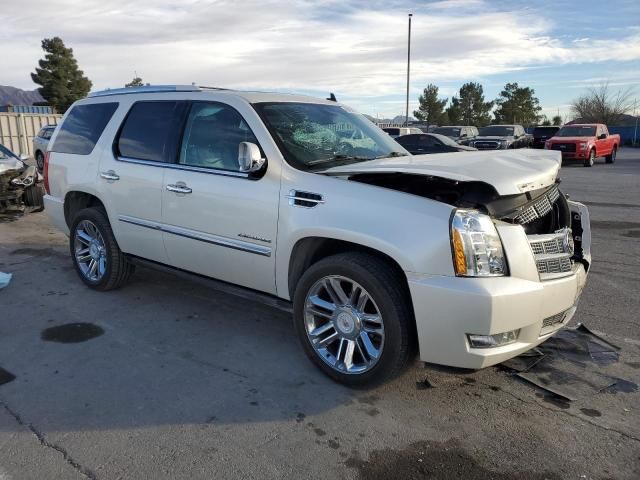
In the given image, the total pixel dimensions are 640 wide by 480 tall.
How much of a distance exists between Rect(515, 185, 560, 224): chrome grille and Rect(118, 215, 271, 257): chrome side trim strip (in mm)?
1658

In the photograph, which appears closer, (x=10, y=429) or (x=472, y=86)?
(x=10, y=429)

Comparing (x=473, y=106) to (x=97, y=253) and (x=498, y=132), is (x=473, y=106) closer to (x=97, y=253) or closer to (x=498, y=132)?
(x=498, y=132)

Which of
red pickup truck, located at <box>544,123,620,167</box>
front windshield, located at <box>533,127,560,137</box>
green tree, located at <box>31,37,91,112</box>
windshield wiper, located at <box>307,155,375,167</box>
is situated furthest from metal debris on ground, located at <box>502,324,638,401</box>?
green tree, located at <box>31,37,91,112</box>

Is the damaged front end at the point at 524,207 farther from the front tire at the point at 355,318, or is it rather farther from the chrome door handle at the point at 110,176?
the chrome door handle at the point at 110,176

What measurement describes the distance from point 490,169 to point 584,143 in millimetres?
21108

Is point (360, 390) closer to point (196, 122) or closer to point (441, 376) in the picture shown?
point (441, 376)

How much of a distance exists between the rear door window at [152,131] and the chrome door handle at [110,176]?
0.60ft

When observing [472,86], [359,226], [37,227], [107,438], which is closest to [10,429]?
[107,438]

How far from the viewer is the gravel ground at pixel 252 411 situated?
107 inches

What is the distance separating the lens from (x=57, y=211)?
574 centimetres

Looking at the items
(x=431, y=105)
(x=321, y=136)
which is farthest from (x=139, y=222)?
(x=431, y=105)

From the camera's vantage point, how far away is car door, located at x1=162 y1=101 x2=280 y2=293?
380cm

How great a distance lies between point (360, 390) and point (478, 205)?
1.35 metres

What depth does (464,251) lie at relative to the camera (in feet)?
9.68
